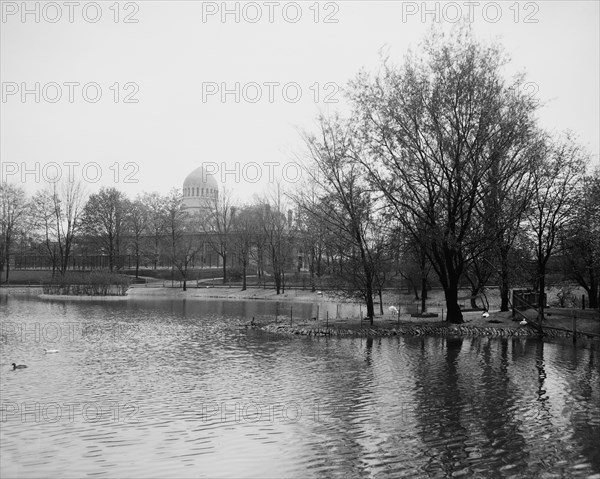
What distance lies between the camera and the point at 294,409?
47.5ft

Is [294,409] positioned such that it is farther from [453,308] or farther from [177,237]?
[177,237]

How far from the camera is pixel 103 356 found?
71.3 feet

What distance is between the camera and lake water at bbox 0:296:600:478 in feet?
35.1

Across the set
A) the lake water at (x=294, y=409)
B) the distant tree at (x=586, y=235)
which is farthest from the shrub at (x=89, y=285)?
the distant tree at (x=586, y=235)

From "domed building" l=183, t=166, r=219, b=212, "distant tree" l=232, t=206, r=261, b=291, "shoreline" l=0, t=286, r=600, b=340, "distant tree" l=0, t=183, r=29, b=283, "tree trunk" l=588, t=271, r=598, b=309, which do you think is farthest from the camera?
"domed building" l=183, t=166, r=219, b=212

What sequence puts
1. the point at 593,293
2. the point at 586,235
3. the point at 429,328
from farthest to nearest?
1. the point at 593,293
2. the point at 586,235
3. the point at 429,328

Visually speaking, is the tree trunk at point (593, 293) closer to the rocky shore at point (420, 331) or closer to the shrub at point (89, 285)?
the rocky shore at point (420, 331)

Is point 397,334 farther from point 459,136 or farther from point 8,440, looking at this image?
point 8,440

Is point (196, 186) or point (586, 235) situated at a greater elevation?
point (196, 186)

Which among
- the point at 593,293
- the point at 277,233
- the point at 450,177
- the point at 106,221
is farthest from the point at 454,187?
the point at 106,221

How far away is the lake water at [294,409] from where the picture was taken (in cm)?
1069

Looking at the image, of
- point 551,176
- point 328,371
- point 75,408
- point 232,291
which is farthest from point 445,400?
point 232,291

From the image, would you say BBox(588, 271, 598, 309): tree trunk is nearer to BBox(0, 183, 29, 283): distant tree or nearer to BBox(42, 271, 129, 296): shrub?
BBox(42, 271, 129, 296): shrub

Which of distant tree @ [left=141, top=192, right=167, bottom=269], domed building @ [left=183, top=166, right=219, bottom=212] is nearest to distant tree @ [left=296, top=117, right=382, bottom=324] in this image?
distant tree @ [left=141, top=192, right=167, bottom=269]
